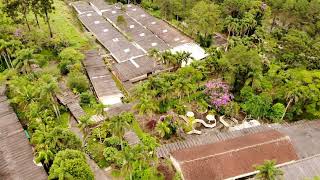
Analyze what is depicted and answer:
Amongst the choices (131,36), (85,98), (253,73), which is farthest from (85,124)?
(131,36)


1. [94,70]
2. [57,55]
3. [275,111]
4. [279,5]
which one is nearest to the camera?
[275,111]

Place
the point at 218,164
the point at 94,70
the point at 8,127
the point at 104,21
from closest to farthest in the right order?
the point at 218,164 < the point at 8,127 < the point at 94,70 < the point at 104,21

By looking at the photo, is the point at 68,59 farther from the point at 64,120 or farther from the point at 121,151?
the point at 121,151

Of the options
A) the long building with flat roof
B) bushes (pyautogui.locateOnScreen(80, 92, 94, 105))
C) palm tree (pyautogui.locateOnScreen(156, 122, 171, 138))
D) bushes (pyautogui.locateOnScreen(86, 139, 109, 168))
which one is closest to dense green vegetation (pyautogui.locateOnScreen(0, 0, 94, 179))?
bushes (pyautogui.locateOnScreen(86, 139, 109, 168))

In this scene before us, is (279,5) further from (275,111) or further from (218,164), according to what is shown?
(218,164)

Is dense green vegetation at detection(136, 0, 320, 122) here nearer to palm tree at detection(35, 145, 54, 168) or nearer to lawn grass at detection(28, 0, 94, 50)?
palm tree at detection(35, 145, 54, 168)

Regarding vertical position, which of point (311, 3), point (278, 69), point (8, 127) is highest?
point (311, 3)

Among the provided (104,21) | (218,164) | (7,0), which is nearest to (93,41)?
(104,21)
